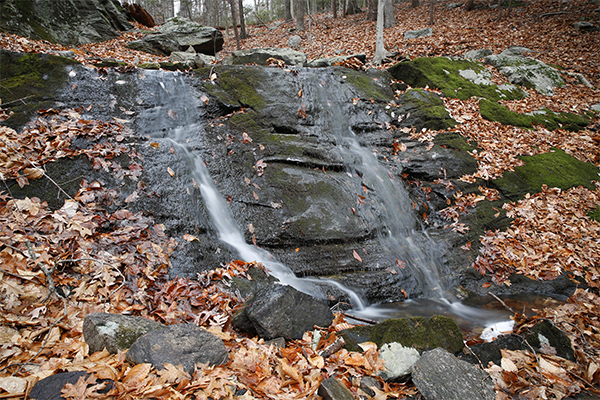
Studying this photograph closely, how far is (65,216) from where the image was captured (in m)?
4.17

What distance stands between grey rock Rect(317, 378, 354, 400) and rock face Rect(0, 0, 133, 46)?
13.5 m

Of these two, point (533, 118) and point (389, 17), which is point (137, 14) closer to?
point (389, 17)

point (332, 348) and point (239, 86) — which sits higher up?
point (239, 86)

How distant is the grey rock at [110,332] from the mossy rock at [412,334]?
2.10 m

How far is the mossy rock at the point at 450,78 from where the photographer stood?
400 inches

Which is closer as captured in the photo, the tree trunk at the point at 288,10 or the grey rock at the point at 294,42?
the grey rock at the point at 294,42

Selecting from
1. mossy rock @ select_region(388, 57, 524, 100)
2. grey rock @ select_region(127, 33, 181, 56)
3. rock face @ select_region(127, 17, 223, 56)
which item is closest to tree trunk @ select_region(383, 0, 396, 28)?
mossy rock @ select_region(388, 57, 524, 100)

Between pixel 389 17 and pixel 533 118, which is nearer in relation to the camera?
pixel 533 118

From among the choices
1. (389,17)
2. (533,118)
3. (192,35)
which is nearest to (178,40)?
(192,35)

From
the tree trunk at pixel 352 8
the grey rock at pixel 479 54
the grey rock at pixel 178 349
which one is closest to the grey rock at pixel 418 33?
the grey rock at pixel 479 54

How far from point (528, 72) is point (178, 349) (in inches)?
592

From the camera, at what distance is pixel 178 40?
1396 centimetres

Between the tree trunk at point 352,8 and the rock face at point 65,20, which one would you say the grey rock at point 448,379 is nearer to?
the rock face at point 65,20

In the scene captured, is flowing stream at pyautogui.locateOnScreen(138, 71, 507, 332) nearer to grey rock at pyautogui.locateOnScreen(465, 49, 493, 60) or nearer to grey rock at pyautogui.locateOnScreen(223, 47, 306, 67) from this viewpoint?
grey rock at pyautogui.locateOnScreen(223, 47, 306, 67)
